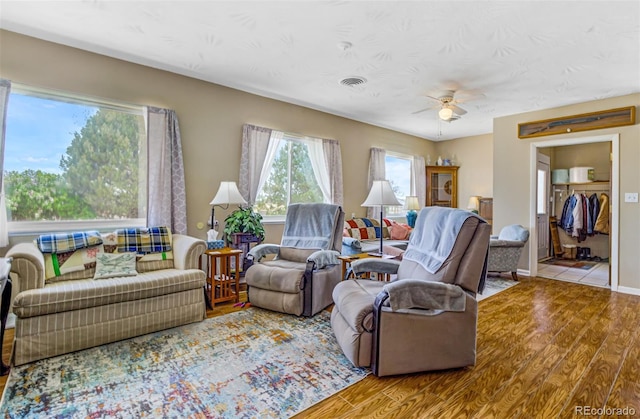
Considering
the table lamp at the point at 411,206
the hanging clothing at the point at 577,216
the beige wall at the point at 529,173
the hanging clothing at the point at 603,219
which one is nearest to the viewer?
the beige wall at the point at 529,173

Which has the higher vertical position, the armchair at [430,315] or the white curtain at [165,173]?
the white curtain at [165,173]

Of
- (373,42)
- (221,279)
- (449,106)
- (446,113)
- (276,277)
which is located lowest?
(221,279)

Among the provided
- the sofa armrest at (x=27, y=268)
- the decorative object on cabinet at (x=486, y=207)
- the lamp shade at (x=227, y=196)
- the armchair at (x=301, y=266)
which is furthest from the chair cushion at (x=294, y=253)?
the decorative object on cabinet at (x=486, y=207)

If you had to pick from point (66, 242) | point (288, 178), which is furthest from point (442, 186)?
point (66, 242)

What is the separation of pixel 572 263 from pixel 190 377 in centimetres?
672

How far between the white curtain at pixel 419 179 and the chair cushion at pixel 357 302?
4809 mm

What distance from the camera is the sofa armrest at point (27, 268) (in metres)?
2.26

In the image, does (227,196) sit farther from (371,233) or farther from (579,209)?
(579,209)

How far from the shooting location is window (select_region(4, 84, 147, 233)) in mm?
2965

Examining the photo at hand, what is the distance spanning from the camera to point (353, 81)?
3938mm

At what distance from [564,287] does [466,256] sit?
326cm

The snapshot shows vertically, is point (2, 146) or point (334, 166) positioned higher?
point (334, 166)

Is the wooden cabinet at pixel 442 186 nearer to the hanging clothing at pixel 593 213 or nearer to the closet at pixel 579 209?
the closet at pixel 579 209

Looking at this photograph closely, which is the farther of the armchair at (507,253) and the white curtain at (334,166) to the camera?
the white curtain at (334,166)
